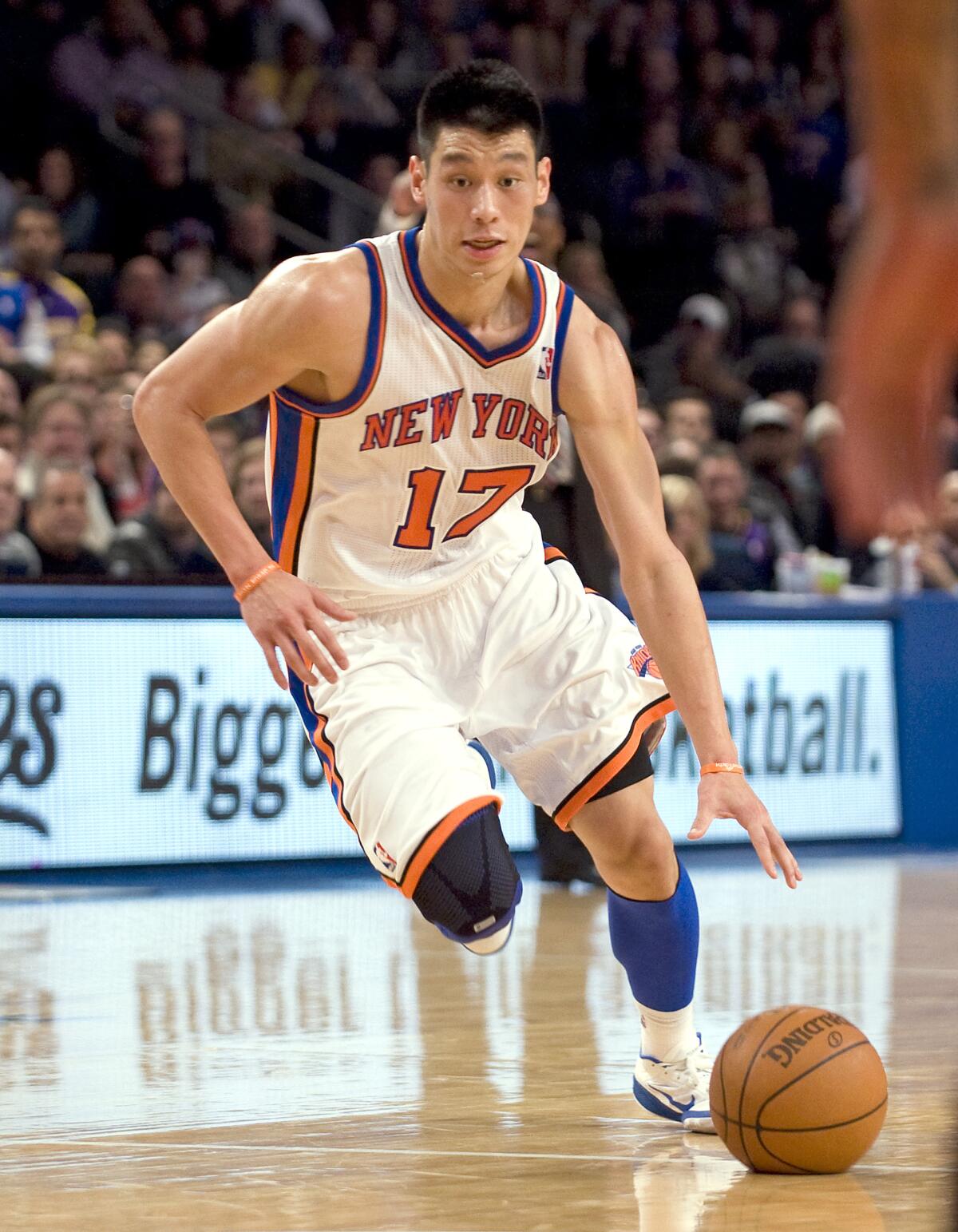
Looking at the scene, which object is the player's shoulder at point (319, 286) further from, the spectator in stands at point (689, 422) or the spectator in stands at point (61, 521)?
the spectator in stands at point (689, 422)

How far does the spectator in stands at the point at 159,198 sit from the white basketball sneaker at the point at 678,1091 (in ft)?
30.1

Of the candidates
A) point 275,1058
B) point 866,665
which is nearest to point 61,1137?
point 275,1058

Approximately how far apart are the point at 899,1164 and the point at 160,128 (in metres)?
10.2

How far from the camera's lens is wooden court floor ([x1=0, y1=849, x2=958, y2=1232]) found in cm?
342

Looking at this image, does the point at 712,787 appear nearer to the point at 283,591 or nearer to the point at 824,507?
the point at 283,591

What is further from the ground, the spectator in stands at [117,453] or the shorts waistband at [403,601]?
the spectator in stands at [117,453]

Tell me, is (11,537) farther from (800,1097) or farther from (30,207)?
(800,1097)

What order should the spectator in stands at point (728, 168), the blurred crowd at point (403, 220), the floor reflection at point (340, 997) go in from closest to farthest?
1. the floor reflection at point (340, 997)
2. the blurred crowd at point (403, 220)
3. the spectator in stands at point (728, 168)

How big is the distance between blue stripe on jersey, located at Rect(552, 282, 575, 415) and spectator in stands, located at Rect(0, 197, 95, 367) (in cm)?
649

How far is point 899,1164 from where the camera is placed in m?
3.69

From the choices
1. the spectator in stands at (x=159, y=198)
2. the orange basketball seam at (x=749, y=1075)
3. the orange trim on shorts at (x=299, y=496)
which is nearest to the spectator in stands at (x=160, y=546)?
the spectator in stands at (x=159, y=198)

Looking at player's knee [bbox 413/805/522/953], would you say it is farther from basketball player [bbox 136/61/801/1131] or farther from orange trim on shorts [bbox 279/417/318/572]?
orange trim on shorts [bbox 279/417/318/572]

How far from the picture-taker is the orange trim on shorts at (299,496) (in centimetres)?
420

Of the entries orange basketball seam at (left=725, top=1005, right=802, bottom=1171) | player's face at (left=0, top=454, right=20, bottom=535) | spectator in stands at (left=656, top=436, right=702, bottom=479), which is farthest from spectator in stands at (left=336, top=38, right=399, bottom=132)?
orange basketball seam at (left=725, top=1005, right=802, bottom=1171)
